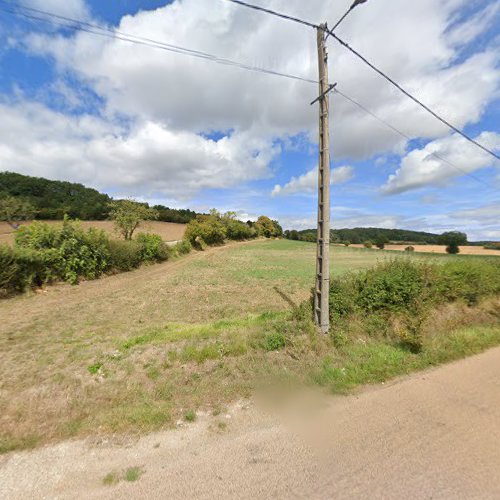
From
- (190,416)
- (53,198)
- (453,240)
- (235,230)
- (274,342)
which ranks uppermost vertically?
(53,198)

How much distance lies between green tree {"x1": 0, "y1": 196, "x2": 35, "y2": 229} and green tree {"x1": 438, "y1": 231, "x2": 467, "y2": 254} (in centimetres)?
7741

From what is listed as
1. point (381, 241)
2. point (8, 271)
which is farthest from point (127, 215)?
point (381, 241)

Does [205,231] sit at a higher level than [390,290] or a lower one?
higher

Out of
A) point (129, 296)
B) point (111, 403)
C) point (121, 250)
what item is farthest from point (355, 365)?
point (121, 250)

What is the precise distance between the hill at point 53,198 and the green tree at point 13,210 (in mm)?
10232

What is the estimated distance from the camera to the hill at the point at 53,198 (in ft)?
181

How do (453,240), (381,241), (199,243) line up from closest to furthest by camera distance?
(199,243), (453,240), (381,241)

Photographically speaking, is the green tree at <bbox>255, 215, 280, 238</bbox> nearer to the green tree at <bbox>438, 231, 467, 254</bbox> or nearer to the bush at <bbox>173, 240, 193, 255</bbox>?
the green tree at <bbox>438, 231, 467, 254</bbox>

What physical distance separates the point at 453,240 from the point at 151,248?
60.9m

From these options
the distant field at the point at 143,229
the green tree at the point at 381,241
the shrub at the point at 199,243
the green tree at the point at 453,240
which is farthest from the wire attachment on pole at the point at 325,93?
the green tree at the point at 381,241

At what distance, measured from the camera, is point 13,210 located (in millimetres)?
38906

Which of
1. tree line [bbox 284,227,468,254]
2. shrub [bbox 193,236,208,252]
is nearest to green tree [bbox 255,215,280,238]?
tree line [bbox 284,227,468,254]

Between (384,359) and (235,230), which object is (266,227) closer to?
(235,230)

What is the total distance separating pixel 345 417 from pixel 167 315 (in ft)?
22.7
